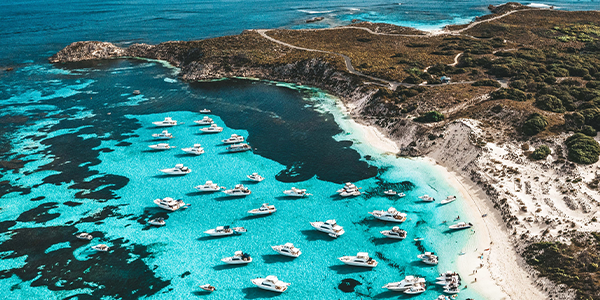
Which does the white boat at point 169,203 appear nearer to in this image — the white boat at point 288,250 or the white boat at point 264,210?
the white boat at point 264,210

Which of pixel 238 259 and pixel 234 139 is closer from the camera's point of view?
pixel 238 259

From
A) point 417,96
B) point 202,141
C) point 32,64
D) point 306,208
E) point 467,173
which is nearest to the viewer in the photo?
point 306,208

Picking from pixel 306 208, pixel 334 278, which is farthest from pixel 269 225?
pixel 334 278

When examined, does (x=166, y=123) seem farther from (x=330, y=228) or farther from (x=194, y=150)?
(x=330, y=228)

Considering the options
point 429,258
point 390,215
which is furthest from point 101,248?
point 429,258

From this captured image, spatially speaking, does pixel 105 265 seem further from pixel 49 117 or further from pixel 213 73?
pixel 213 73

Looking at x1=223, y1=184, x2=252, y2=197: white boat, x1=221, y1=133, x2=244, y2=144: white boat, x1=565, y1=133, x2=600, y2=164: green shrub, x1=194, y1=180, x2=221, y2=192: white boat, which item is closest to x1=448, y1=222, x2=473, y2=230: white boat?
x1=565, y1=133, x2=600, y2=164: green shrub

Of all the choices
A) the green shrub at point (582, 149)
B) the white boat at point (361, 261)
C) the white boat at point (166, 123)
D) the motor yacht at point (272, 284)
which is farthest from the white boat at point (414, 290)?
the white boat at point (166, 123)

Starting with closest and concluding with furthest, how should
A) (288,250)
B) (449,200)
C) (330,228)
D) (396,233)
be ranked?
(288,250)
(396,233)
(330,228)
(449,200)
